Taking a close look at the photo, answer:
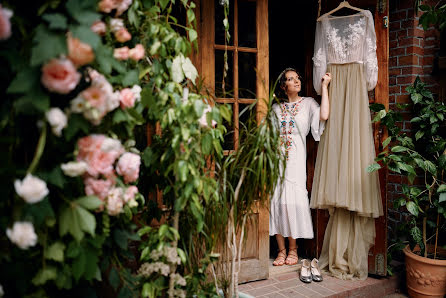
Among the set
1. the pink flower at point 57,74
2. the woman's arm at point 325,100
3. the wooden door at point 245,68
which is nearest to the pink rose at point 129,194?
the pink flower at point 57,74

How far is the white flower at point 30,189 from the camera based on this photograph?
3.53 ft

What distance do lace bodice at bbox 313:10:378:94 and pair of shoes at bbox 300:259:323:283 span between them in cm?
146

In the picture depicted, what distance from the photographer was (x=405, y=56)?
3090 mm

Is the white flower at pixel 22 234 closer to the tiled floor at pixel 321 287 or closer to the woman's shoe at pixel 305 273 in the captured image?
the tiled floor at pixel 321 287

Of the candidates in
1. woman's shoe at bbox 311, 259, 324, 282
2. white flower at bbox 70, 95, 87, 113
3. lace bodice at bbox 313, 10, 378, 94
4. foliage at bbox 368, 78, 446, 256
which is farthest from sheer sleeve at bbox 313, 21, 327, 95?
white flower at bbox 70, 95, 87, 113

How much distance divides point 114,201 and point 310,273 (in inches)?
78.7

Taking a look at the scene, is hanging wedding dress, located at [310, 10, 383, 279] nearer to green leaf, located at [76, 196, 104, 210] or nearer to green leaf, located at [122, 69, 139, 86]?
green leaf, located at [122, 69, 139, 86]

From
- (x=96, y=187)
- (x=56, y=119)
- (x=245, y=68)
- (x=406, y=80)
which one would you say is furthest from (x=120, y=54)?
(x=406, y=80)

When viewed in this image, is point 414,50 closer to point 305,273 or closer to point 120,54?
point 305,273

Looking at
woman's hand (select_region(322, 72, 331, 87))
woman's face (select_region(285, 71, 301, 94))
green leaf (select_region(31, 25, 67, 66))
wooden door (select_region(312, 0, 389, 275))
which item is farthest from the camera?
woman's face (select_region(285, 71, 301, 94))

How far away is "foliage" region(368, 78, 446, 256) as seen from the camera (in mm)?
2596

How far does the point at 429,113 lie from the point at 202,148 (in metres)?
2.12

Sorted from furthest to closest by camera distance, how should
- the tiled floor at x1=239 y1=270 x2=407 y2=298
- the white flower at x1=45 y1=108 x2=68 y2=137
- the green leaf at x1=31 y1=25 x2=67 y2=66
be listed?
the tiled floor at x1=239 y1=270 x2=407 y2=298 → the white flower at x1=45 y1=108 x2=68 y2=137 → the green leaf at x1=31 y1=25 x2=67 y2=66

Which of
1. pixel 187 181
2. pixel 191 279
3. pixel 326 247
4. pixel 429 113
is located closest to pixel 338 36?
pixel 429 113
